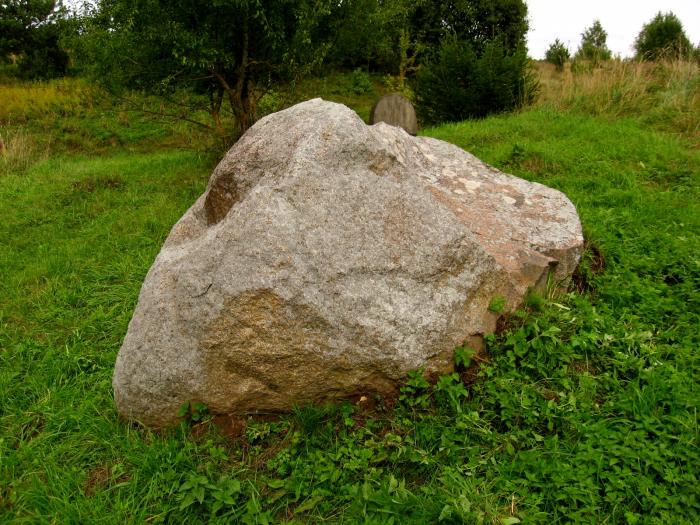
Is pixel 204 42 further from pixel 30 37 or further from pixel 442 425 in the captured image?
pixel 30 37

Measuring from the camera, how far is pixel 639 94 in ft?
27.5

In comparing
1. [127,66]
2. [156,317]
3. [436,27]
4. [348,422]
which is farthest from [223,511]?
[436,27]

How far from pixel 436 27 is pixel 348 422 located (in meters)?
13.3

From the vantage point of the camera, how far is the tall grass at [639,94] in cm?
769

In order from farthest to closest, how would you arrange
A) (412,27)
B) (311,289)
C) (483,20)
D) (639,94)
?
(412,27), (483,20), (639,94), (311,289)

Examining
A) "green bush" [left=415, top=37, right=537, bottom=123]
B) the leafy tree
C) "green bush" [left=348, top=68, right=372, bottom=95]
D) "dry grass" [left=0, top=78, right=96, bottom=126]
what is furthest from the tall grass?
"dry grass" [left=0, top=78, right=96, bottom=126]

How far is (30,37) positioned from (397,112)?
14.9 metres

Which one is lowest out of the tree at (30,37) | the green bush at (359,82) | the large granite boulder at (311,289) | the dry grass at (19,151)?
the large granite boulder at (311,289)

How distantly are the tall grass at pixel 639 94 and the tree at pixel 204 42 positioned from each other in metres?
4.57

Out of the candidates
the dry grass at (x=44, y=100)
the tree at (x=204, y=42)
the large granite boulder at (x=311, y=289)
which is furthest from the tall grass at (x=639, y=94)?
the dry grass at (x=44, y=100)

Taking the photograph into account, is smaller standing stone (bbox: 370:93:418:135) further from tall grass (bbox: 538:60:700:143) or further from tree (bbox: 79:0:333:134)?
tall grass (bbox: 538:60:700:143)

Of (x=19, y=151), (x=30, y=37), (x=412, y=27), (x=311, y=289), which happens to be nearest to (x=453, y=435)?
(x=311, y=289)

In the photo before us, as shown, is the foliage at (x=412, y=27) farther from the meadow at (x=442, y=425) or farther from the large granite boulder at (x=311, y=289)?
the large granite boulder at (x=311, y=289)

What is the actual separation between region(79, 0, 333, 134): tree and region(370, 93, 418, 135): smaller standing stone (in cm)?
179
